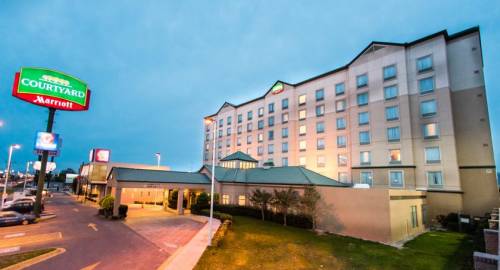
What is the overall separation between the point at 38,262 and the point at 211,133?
5789cm

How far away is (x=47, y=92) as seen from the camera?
95.1 ft

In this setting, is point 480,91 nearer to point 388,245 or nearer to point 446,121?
point 446,121

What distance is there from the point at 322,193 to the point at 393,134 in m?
18.5

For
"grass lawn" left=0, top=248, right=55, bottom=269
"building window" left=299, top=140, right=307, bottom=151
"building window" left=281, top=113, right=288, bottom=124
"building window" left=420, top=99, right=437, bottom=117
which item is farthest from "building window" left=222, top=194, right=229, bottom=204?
"building window" left=420, top=99, right=437, bottom=117

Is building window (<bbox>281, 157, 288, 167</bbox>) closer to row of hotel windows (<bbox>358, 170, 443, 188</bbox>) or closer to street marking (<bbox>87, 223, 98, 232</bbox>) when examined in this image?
row of hotel windows (<bbox>358, 170, 443, 188</bbox>)

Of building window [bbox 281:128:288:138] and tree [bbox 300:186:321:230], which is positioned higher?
building window [bbox 281:128:288:138]

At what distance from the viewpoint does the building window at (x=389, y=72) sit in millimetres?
38153

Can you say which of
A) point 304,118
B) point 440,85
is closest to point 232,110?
point 304,118

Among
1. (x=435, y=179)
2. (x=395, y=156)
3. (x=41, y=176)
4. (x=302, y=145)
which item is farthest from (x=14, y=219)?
(x=435, y=179)

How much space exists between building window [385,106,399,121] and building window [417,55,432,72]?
248 inches

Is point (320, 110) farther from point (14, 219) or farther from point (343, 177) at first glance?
point (14, 219)

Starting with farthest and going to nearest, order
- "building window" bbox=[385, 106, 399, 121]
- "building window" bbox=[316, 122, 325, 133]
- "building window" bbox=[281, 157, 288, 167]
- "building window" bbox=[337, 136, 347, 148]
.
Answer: "building window" bbox=[281, 157, 288, 167] < "building window" bbox=[316, 122, 325, 133] < "building window" bbox=[337, 136, 347, 148] < "building window" bbox=[385, 106, 399, 121]

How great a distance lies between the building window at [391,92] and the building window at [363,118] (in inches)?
149

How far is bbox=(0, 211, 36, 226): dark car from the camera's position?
2397 centimetres
